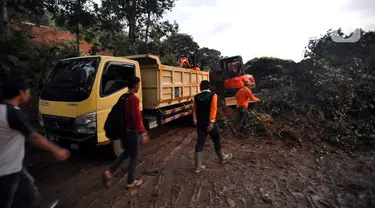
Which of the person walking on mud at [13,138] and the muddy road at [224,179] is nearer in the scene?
the person walking on mud at [13,138]

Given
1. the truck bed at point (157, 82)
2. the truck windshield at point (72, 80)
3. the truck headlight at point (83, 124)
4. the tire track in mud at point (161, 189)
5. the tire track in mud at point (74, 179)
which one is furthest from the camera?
the truck bed at point (157, 82)

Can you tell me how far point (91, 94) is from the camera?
11.5 ft

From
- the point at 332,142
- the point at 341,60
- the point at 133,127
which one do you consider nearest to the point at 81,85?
the point at 133,127

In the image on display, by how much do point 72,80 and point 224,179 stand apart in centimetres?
315

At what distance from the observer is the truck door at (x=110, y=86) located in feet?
11.9

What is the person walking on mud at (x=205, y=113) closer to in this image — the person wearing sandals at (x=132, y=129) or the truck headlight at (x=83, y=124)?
the person wearing sandals at (x=132, y=129)

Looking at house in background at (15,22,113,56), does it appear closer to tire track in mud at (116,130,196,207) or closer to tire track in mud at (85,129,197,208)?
tire track in mud at (85,129,197,208)

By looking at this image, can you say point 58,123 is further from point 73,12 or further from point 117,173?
point 73,12

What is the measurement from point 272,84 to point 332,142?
4862 mm

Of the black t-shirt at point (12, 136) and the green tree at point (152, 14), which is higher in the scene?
the green tree at point (152, 14)

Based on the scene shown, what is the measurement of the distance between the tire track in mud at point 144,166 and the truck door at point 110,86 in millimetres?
865

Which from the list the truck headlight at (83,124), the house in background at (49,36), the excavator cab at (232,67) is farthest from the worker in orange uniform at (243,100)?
the house in background at (49,36)

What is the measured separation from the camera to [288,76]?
28.5 feet

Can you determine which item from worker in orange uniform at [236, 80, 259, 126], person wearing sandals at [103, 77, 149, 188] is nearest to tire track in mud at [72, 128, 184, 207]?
person wearing sandals at [103, 77, 149, 188]
